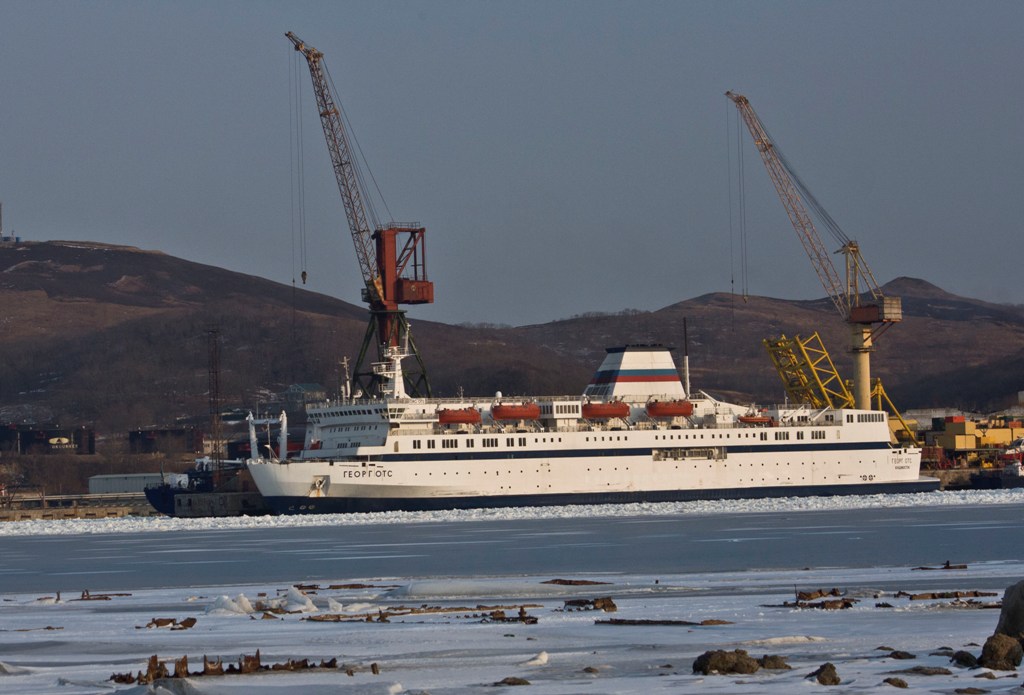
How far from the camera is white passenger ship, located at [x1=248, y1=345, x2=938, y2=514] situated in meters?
62.7

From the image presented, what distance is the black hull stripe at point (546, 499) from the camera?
2451 inches

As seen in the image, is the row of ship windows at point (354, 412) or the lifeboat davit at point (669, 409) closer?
the row of ship windows at point (354, 412)

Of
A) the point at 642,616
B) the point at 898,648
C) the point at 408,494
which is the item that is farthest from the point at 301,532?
the point at 898,648

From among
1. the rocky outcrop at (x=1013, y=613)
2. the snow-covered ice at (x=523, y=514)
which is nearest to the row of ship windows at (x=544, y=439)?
the snow-covered ice at (x=523, y=514)

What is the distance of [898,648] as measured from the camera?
58.0ft

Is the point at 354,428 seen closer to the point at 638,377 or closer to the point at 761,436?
the point at 638,377

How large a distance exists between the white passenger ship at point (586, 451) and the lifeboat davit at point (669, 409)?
76 mm

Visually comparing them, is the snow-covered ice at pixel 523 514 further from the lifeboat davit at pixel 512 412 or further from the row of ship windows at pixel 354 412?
the row of ship windows at pixel 354 412

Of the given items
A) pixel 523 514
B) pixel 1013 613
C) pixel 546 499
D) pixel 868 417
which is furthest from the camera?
pixel 868 417

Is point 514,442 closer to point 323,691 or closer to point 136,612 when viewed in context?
point 136,612

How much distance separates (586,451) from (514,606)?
42128mm

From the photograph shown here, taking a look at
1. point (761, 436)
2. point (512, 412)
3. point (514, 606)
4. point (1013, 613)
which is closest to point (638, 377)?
point (761, 436)

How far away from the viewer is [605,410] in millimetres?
66562

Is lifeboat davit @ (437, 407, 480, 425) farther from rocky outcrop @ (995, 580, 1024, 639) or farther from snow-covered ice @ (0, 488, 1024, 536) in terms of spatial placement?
rocky outcrop @ (995, 580, 1024, 639)
